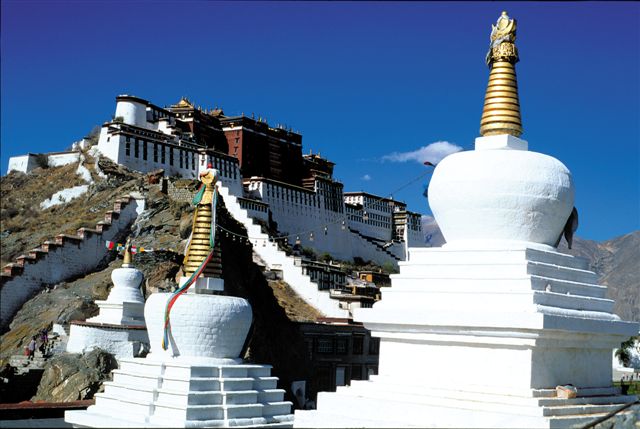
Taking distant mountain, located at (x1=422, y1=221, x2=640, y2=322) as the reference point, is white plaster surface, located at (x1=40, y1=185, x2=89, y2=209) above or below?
above

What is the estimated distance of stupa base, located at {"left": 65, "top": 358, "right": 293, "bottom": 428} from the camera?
12883mm

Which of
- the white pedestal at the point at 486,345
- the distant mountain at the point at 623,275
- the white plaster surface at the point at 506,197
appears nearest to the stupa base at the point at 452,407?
the white pedestal at the point at 486,345

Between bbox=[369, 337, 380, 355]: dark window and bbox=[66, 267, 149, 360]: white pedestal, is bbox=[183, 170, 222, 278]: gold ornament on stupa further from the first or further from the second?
bbox=[369, 337, 380, 355]: dark window

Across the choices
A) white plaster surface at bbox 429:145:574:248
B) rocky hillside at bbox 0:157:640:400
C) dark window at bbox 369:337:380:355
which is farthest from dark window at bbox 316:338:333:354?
white plaster surface at bbox 429:145:574:248

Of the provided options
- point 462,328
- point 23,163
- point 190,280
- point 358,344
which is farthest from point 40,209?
point 462,328

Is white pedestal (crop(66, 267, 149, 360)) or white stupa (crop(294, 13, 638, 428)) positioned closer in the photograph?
white stupa (crop(294, 13, 638, 428))

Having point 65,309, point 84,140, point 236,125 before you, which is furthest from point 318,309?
point 236,125

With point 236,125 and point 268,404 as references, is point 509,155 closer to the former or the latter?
point 268,404

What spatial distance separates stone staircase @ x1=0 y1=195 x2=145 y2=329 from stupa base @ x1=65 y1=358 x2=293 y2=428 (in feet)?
74.8

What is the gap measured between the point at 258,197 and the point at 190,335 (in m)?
47.3

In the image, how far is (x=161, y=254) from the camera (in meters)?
33.9

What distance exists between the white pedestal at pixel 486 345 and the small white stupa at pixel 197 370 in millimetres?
1817

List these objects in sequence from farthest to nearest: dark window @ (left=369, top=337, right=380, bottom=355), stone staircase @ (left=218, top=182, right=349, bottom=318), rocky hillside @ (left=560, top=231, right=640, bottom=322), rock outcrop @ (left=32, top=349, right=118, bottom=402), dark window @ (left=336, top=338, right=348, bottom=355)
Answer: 1. rocky hillside @ (left=560, top=231, right=640, bottom=322)
2. stone staircase @ (left=218, top=182, right=349, bottom=318)
3. dark window @ (left=369, top=337, right=380, bottom=355)
4. dark window @ (left=336, top=338, right=348, bottom=355)
5. rock outcrop @ (left=32, top=349, right=118, bottom=402)

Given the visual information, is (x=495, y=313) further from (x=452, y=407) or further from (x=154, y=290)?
(x=154, y=290)
